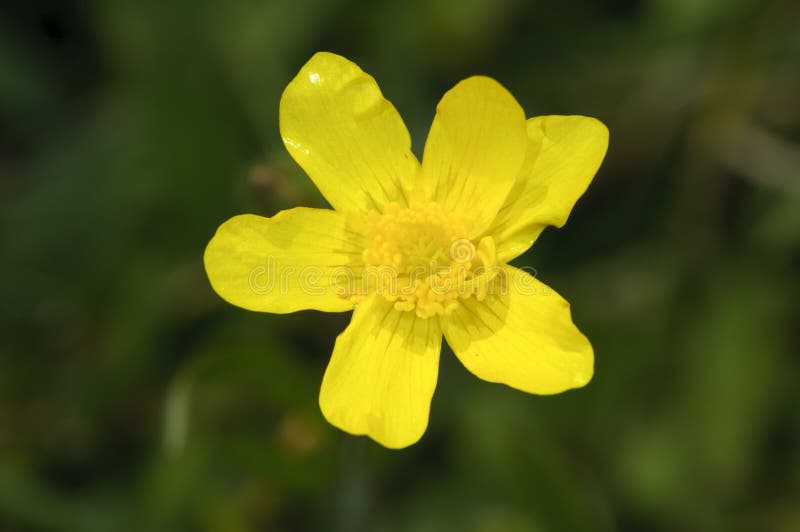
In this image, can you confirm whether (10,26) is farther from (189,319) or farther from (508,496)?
(508,496)

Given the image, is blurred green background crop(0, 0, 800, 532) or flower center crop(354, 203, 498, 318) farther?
blurred green background crop(0, 0, 800, 532)

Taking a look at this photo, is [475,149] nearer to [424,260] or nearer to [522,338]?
[424,260]

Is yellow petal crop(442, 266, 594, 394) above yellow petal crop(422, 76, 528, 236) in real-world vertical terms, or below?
below

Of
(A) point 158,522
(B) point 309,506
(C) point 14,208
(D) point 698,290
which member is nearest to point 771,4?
(D) point 698,290

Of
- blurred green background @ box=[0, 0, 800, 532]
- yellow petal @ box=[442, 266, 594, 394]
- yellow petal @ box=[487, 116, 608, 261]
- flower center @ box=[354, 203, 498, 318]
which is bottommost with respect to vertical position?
blurred green background @ box=[0, 0, 800, 532]

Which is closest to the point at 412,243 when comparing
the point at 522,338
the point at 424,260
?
the point at 424,260

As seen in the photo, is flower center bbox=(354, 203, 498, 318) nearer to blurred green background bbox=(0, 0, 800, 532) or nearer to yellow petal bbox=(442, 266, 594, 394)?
yellow petal bbox=(442, 266, 594, 394)

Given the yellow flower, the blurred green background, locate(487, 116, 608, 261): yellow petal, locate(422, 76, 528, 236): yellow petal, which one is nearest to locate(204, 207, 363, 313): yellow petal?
the yellow flower
